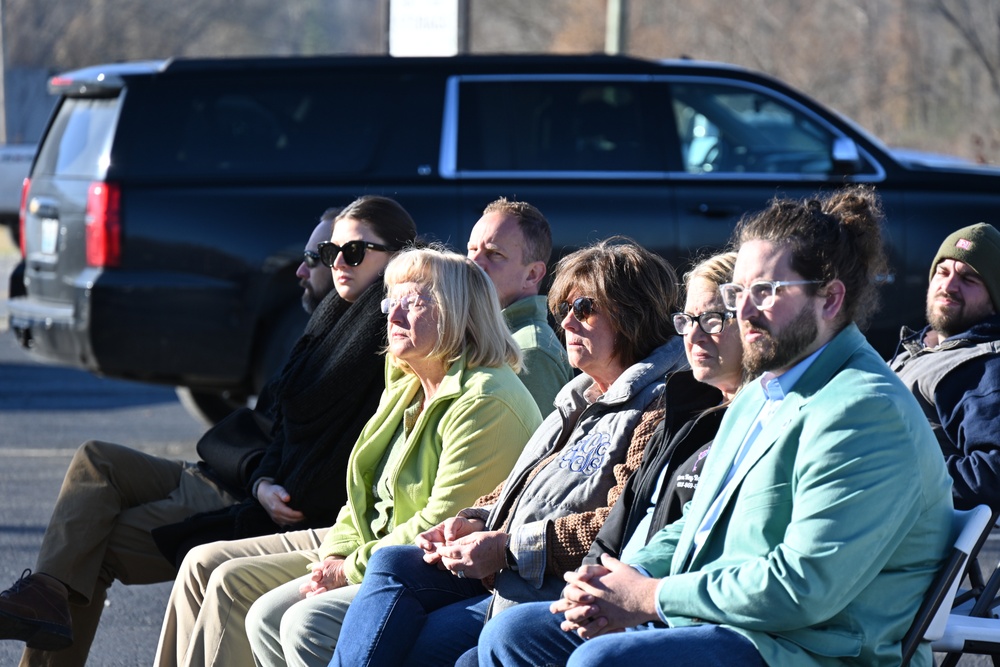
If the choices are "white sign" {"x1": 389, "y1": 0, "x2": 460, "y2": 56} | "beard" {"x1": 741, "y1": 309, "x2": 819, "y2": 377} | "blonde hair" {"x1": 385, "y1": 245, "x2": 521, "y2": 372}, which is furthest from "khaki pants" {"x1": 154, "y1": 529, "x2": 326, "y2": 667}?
"white sign" {"x1": 389, "y1": 0, "x2": 460, "y2": 56}

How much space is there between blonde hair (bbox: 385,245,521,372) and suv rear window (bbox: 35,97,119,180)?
3.91 meters

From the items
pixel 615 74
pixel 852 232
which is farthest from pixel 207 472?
pixel 615 74

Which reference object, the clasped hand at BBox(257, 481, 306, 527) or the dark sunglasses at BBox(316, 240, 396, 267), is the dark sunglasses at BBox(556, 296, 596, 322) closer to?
the dark sunglasses at BBox(316, 240, 396, 267)

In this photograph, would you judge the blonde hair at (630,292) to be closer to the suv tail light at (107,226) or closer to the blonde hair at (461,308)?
the blonde hair at (461,308)

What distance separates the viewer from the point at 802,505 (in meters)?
2.56

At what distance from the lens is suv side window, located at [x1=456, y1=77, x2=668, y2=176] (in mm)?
7383

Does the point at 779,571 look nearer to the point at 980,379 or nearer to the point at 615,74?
the point at 980,379

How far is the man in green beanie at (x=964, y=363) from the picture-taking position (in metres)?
3.62

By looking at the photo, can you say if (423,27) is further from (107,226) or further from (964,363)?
(964,363)

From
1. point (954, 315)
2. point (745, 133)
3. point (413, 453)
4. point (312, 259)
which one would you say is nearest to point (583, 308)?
point (413, 453)

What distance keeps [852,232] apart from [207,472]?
2569mm

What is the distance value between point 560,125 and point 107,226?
2483 millimetres

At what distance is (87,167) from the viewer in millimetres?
7414

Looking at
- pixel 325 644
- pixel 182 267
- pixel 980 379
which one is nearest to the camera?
pixel 325 644
